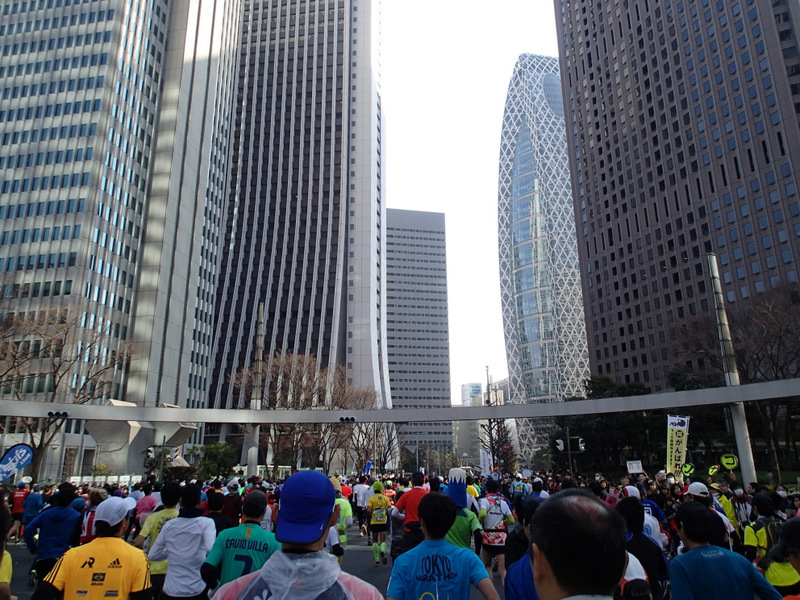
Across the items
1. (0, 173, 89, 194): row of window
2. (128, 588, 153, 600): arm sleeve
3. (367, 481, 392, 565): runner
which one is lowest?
(367, 481, 392, 565): runner

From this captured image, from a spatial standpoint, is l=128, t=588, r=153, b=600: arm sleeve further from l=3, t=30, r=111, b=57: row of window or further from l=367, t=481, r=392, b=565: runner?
l=3, t=30, r=111, b=57: row of window

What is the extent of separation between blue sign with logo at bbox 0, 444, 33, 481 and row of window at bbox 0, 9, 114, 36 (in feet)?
215

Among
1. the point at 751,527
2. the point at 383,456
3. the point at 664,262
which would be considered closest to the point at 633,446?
the point at 383,456

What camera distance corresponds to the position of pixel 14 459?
45.5 ft

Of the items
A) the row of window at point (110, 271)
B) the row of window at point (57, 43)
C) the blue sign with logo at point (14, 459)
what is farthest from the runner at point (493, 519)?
the row of window at point (57, 43)

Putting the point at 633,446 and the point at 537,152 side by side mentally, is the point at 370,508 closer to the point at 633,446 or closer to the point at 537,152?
the point at 633,446

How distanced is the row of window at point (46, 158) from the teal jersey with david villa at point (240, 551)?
65.1 metres

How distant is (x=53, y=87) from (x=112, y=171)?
12.8m

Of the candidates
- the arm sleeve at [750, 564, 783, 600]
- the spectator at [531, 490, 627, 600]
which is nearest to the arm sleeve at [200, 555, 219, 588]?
the spectator at [531, 490, 627, 600]

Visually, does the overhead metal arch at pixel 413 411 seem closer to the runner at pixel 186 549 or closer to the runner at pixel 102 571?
the runner at pixel 186 549

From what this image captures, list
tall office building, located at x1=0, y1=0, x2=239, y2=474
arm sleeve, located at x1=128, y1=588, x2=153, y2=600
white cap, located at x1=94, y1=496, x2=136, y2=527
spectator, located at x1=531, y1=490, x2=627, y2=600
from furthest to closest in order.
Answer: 1. tall office building, located at x1=0, y1=0, x2=239, y2=474
2. white cap, located at x1=94, y1=496, x2=136, y2=527
3. arm sleeve, located at x1=128, y1=588, x2=153, y2=600
4. spectator, located at x1=531, y1=490, x2=627, y2=600

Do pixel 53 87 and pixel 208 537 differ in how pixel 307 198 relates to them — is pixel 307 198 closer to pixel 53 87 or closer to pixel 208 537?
pixel 53 87

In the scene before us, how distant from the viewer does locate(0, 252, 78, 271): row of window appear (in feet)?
188

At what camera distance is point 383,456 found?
6612cm
